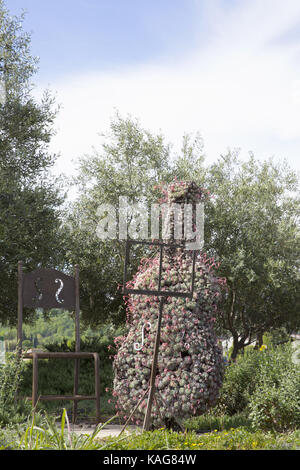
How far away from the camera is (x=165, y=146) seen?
14.8 m

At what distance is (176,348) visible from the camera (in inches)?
260

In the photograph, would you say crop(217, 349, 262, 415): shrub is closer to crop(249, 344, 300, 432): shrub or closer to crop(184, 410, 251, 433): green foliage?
crop(184, 410, 251, 433): green foliage

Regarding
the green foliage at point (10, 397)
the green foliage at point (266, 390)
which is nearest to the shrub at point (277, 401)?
the green foliage at point (266, 390)

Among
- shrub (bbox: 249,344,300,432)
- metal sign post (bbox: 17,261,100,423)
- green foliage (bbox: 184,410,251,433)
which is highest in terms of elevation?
metal sign post (bbox: 17,261,100,423)

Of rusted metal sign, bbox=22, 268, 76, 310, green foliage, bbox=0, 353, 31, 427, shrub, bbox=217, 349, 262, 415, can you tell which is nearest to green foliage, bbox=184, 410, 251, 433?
shrub, bbox=217, 349, 262, 415

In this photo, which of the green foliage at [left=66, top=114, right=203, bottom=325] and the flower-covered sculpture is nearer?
the flower-covered sculpture

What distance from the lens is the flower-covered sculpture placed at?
6422 mm

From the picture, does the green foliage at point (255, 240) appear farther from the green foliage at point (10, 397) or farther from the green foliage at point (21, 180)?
the green foliage at point (10, 397)

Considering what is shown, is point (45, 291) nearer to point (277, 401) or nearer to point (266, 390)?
point (266, 390)

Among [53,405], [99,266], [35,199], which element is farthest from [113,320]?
[53,405]

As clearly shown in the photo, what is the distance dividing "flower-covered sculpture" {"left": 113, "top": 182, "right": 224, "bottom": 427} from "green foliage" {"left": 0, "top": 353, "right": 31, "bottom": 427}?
144cm

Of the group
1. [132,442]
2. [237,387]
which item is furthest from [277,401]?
[132,442]
